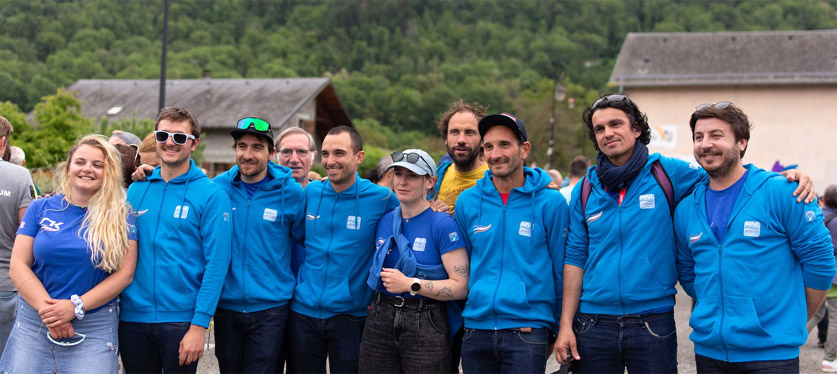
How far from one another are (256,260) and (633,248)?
2418mm

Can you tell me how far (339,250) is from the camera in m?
4.54

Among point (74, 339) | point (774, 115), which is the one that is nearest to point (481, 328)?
point (74, 339)

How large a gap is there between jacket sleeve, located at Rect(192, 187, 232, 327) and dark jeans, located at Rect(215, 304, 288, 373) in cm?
35

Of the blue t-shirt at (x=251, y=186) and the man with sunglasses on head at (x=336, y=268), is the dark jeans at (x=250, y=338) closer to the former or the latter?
the man with sunglasses on head at (x=336, y=268)

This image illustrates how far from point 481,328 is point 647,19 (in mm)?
98078

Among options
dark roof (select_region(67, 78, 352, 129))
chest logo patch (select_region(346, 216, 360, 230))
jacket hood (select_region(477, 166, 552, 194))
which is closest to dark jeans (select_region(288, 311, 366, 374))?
chest logo patch (select_region(346, 216, 360, 230))

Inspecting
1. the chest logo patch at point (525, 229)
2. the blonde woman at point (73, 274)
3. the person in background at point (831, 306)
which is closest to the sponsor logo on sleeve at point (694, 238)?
the chest logo patch at point (525, 229)

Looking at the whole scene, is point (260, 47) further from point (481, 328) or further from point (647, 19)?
point (481, 328)

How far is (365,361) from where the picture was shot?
4266 millimetres

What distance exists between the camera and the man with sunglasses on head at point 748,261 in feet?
11.5

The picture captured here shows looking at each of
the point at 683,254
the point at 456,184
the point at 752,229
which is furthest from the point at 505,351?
the point at 752,229

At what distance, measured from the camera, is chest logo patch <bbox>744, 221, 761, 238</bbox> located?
11.6 feet

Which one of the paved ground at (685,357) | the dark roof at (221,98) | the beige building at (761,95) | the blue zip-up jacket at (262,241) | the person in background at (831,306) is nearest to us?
the blue zip-up jacket at (262,241)

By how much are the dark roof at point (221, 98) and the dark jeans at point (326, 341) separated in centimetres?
3432
